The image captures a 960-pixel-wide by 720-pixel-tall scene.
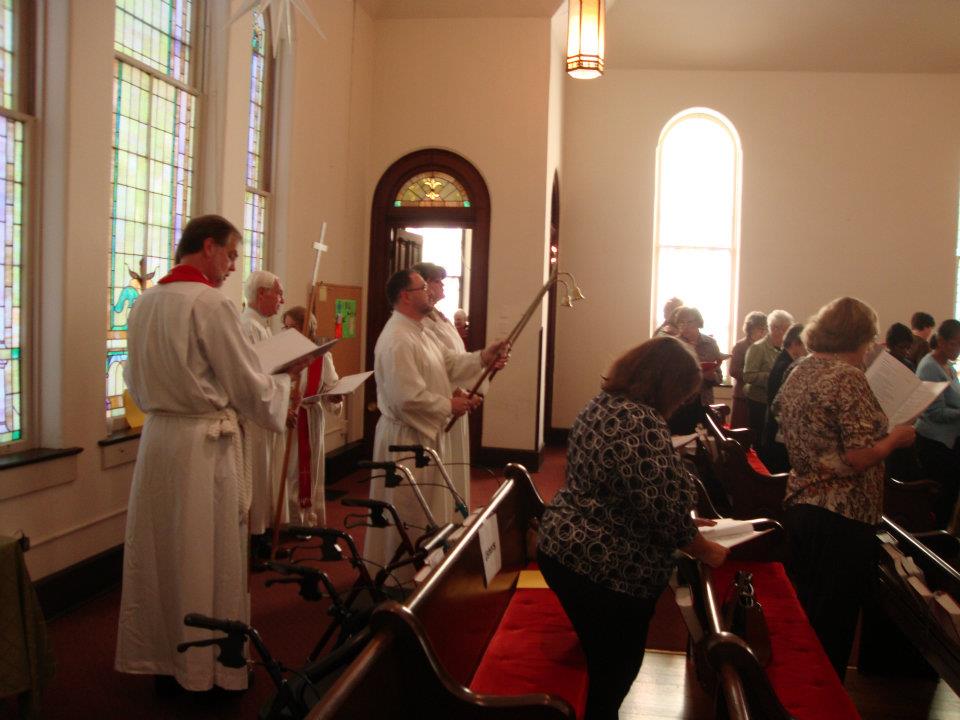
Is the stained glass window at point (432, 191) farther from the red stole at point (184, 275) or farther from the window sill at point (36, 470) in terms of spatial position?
the red stole at point (184, 275)

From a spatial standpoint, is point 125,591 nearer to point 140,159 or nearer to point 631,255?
point 140,159

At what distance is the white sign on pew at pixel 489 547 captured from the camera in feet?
9.89

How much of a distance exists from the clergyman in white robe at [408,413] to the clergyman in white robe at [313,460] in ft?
4.47

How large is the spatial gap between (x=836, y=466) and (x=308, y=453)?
12.5ft

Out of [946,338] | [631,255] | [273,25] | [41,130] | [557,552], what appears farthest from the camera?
[631,255]

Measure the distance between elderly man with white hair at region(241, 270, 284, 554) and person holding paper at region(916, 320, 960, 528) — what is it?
4.13 m

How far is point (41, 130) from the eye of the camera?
173 inches

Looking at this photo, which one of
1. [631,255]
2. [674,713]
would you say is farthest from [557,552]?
[631,255]

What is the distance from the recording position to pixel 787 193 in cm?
1109

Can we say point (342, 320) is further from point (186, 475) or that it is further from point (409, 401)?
point (186, 475)

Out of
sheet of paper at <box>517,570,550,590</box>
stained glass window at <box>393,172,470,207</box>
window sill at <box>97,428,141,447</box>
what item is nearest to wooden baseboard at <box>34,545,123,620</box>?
window sill at <box>97,428,141,447</box>

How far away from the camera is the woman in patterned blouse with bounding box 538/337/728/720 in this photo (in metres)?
2.42

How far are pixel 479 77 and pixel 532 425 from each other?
136 inches

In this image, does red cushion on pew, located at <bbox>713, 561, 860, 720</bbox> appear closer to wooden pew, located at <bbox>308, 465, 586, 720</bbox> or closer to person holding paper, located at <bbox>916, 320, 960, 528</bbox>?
wooden pew, located at <bbox>308, 465, 586, 720</bbox>
